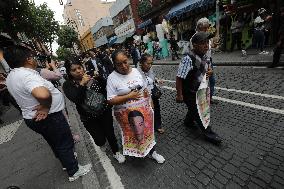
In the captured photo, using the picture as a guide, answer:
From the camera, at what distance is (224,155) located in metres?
3.41

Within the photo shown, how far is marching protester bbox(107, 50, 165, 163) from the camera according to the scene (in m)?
3.03

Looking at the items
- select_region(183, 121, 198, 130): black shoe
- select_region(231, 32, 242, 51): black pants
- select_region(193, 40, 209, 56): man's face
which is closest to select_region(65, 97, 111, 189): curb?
select_region(183, 121, 198, 130): black shoe

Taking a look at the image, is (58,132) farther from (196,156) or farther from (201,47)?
(201,47)

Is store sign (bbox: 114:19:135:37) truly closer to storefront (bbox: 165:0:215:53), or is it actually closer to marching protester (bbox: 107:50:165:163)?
storefront (bbox: 165:0:215:53)

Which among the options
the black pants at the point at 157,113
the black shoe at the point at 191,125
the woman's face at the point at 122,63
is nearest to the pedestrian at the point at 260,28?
the black shoe at the point at 191,125

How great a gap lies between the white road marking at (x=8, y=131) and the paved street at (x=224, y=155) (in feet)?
14.2

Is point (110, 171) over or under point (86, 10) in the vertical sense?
under

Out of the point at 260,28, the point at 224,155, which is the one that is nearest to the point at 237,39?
the point at 260,28

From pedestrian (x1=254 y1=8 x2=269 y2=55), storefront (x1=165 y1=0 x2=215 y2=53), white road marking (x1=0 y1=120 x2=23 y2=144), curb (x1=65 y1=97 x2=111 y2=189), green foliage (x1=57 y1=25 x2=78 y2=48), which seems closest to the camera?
curb (x1=65 y1=97 x2=111 y2=189)

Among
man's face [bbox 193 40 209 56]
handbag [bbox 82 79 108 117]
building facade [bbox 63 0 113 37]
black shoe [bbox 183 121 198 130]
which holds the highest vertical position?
building facade [bbox 63 0 113 37]

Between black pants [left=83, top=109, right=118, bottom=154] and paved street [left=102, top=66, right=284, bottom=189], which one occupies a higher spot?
black pants [left=83, top=109, right=118, bottom=154]

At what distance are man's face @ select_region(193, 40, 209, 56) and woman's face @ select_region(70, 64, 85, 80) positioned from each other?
1682mm

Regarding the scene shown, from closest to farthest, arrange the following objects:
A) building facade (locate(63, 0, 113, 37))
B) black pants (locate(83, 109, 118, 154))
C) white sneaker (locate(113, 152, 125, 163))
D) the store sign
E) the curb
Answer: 1. the curb
2. black pants (locate(83, 109, 118, 154))
3. white sneaker (locate(113, 152, 125, 163))
4. the store sign
5. building facade (locate(63, 0, 113, 37))

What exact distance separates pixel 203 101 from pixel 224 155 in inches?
34.2
